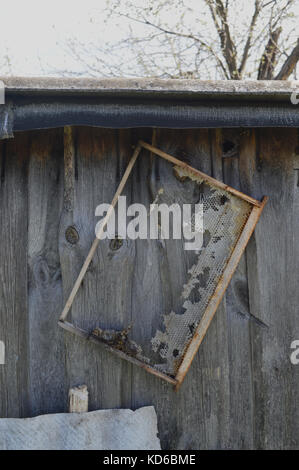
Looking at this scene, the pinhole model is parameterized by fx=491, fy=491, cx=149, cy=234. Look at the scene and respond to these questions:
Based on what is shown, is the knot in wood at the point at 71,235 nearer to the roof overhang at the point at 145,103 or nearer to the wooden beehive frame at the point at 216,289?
the wooden beehive frame at the point at 216,289

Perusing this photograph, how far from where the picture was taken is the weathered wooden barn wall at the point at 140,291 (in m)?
2.42

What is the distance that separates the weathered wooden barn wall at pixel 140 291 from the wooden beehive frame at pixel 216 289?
7cm

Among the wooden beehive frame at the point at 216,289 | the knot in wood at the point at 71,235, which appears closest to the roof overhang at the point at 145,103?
the wooden beehive frame at the point at 216,289

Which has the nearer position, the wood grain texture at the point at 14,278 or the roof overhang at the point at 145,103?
the roof overhang at the point at 145,103

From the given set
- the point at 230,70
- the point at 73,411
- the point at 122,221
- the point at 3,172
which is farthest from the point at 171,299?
the point at 230,70

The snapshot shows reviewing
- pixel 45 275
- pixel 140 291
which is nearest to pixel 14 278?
pixel 45 275

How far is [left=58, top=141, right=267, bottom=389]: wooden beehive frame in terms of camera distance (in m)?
2.35

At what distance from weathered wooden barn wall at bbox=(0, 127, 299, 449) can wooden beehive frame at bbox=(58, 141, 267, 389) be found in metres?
0.07

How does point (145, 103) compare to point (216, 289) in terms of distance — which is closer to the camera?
point (145, 103)

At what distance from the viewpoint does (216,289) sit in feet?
7.80

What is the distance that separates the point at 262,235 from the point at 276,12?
6.24 meters

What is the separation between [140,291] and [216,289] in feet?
1.25

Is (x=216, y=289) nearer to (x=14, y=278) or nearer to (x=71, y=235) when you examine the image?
(x=71, y=235)

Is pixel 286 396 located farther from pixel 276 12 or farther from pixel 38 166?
pixel 276 12
